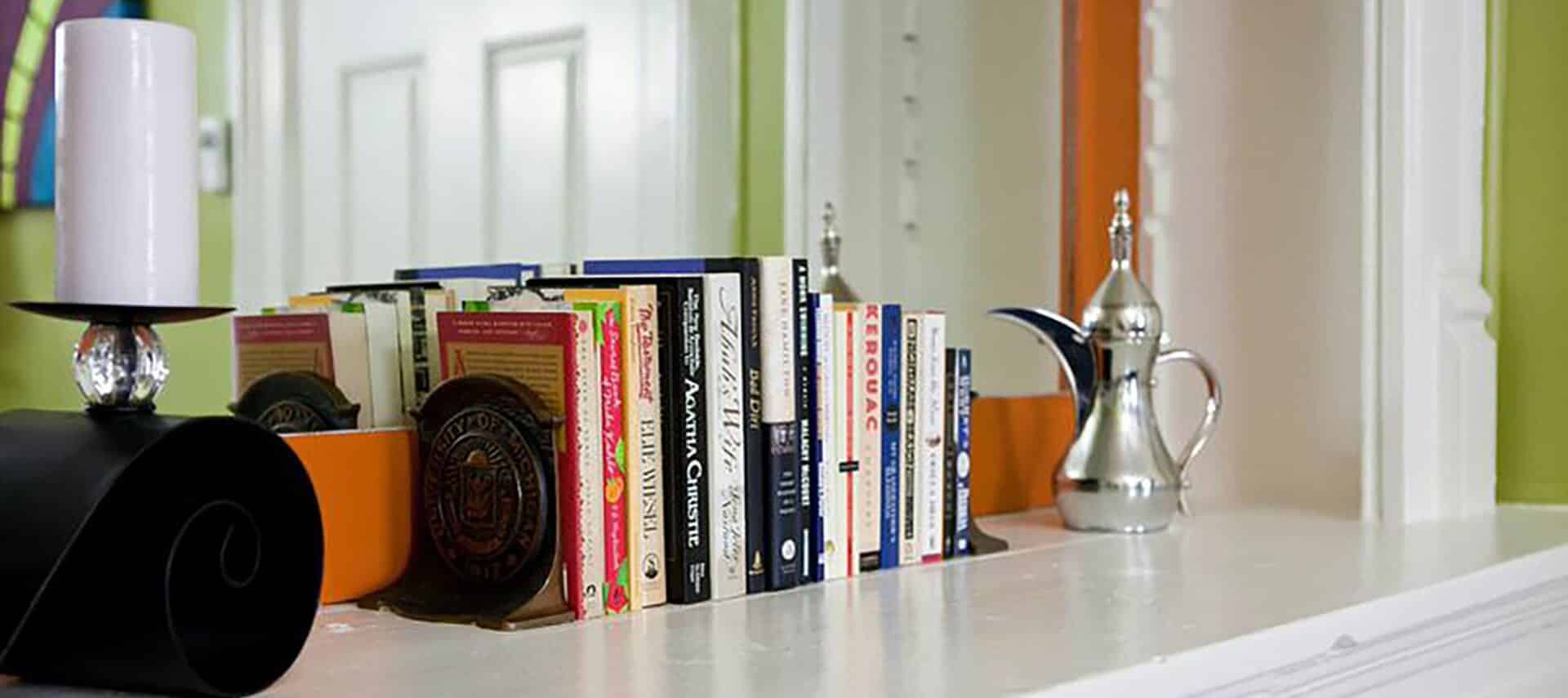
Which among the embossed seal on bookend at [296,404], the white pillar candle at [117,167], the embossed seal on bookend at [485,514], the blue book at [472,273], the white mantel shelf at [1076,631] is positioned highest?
the white pillar candle at [117,167]

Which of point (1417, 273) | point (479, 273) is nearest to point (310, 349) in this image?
point (479, 273)

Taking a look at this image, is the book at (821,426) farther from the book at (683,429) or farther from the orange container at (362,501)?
the orange container at (362,501)

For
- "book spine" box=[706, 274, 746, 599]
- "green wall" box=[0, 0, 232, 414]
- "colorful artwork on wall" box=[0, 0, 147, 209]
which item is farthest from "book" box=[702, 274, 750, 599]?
"colorful artwork on wall" box=[0, 0, 147, 209]

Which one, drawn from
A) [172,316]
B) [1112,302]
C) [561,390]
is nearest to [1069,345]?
[1112,302]

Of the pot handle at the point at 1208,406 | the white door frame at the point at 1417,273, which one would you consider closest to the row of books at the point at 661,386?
the pot handle at the point at 1208,406

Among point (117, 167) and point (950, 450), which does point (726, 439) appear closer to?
point (950, 450)

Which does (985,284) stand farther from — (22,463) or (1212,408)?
(22,463)

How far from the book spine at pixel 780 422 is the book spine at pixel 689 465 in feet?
0.17

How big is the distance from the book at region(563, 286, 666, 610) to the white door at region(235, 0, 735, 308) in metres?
0.14

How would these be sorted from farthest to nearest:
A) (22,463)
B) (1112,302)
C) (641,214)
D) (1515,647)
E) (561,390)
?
(1112,302) → (1515,647) → (641,214) → (561,390) → (22,463)

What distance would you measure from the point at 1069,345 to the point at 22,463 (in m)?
1.04

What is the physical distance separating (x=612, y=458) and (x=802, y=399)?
179mm

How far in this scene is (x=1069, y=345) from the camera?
5.42 feet

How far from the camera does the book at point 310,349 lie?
44.0 inches
